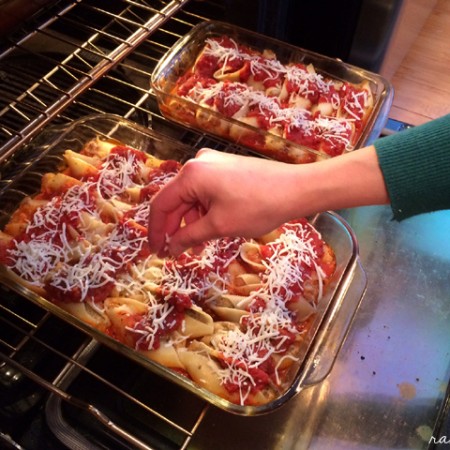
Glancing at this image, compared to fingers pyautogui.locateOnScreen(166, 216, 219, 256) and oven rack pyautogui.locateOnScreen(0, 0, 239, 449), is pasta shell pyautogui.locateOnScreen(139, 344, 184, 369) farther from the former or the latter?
fingers pyautogui.locateOnScreen(166, 216, 219, 256)

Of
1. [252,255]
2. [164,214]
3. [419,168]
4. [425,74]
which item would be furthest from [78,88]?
[425,74]

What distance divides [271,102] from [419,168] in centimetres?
76

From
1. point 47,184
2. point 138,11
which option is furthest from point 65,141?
point 138,11

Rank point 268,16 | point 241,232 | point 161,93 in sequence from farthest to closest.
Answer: point 268,16 → point 161,93 → point 241,232

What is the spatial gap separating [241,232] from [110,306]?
0.39m

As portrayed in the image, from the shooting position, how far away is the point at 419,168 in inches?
33.8

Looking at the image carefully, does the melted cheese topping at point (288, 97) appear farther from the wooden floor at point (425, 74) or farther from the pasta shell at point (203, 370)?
the pasta shell at point (203, 370)

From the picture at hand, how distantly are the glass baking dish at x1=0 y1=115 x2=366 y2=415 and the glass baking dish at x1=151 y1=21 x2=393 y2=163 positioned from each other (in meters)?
0.16

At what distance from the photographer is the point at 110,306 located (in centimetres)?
112

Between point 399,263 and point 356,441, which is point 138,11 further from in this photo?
point 356,441

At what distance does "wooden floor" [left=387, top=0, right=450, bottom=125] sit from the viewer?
1.83 meters

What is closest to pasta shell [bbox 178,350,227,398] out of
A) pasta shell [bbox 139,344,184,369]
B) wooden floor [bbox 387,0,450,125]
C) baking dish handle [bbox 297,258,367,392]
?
pasta shell [bbox 139,344,184,369]

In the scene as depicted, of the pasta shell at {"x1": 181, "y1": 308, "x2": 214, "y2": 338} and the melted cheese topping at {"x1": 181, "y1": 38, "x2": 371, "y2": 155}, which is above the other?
the melted cheese topping at {"x1": 181, "y1": 38, "x2": 371, "y2": 155}

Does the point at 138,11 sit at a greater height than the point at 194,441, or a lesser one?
greater
